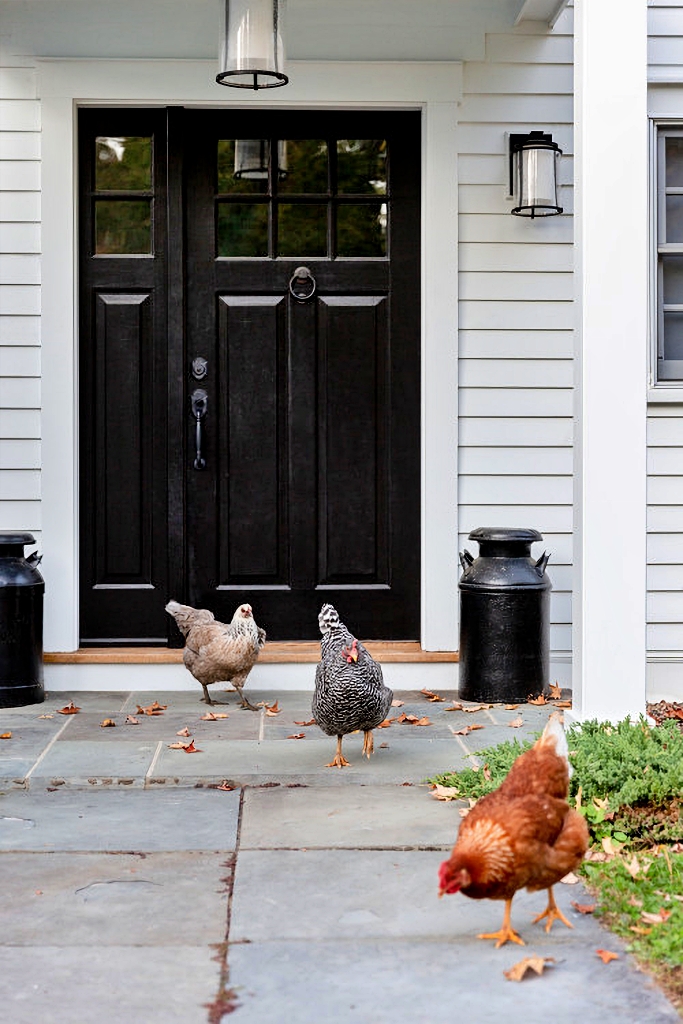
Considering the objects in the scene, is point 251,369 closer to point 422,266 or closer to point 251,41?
point 422,266

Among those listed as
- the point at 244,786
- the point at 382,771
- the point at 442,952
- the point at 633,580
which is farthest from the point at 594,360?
the point at 442,952

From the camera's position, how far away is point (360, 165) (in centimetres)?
725

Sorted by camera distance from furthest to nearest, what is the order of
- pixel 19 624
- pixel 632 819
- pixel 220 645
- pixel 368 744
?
pixel 19 624, pixel 220 645, pixel 368 744, pixel 632 819

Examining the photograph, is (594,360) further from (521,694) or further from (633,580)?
(521,694)

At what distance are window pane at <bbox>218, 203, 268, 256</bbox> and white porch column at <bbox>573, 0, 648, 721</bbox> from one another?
89.6 inches

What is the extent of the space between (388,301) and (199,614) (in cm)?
207

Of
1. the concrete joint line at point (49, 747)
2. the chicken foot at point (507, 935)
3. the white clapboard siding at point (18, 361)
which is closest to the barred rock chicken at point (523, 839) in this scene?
the chicken foot at point (507, 935)

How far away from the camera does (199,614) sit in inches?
262

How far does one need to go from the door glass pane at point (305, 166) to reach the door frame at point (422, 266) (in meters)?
0.21

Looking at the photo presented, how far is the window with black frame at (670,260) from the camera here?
23.7 ft

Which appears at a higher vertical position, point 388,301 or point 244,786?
point 388,301

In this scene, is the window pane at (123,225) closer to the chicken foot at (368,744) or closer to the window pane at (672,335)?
the window pane at (672,335)

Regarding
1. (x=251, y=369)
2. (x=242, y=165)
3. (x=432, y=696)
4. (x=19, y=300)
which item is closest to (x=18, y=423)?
(x=19, y=300)

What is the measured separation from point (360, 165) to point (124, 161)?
4.28 ft
